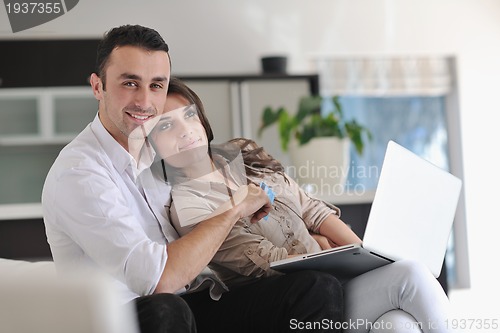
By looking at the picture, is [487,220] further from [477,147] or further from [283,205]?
[283,205]

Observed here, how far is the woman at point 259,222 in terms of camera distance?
1687 mm

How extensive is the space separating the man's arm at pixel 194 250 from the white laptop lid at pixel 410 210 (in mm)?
308

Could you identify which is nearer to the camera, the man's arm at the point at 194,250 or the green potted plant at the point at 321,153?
the man's arm at the point at 194,250

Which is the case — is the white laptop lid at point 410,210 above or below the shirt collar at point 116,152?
below

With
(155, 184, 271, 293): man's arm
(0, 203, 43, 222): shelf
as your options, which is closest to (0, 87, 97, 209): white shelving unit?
(0, 203, 43, 222): shelf

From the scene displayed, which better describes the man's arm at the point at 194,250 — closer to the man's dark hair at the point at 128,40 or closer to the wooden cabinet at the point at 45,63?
the man's dark hair at the point at 128,40

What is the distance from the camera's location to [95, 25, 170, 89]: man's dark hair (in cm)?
184

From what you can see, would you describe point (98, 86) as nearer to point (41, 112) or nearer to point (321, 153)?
point (321, 153)

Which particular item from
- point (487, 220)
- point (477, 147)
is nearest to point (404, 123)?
point (477, 147)

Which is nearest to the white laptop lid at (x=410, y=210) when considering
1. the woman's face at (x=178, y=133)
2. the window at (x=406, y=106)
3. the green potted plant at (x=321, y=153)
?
the woman's face at (x=178, y=133)

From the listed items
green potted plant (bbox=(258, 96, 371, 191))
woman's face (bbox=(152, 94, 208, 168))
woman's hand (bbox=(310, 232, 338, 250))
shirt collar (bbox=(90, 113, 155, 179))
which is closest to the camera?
shirt collar (bbox=(90, 113, 155, 179))

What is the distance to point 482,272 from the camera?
5934 millimetres

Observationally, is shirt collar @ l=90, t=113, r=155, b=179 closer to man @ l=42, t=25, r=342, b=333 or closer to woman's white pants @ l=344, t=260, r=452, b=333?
man @ l=42, t=25, r=342, b=333

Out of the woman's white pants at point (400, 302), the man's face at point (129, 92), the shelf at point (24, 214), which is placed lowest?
the woman's white pants at point (400, 302)
